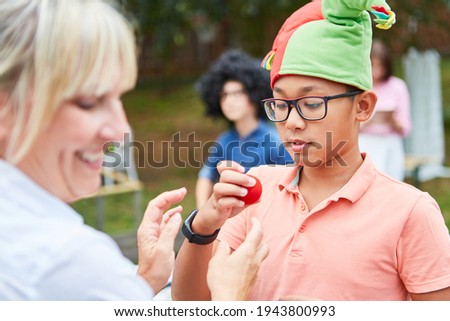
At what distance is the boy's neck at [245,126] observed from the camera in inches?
178

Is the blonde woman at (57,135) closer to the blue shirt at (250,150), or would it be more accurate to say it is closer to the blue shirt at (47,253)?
the blue shirt at (47,253)

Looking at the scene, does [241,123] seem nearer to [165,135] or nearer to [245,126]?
[245,126]

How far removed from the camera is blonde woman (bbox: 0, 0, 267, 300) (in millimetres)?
1123

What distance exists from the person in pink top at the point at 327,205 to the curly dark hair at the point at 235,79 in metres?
2.71

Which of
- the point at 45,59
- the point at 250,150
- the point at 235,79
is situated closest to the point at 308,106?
the point at 45,59

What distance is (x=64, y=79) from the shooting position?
3.73 ft

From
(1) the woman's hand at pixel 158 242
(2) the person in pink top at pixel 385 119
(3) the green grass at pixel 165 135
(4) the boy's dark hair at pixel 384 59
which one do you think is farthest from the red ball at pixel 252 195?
(4) the boy's dark hair at pixel 384 59

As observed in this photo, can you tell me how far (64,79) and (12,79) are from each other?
0.09m

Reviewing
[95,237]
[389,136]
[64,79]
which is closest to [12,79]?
[64,79]

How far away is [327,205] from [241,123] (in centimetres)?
274

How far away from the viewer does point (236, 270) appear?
1.51 meters
